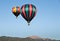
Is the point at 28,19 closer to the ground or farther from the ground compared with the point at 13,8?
closer to the ground

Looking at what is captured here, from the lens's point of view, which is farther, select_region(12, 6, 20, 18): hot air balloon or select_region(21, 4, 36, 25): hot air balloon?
select_region(12, 6, 20, 18): hot air balloon

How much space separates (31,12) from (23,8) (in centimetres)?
294

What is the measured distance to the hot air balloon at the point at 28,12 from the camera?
75312mm

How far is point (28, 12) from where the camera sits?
251 ft

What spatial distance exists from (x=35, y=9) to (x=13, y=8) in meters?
10.7

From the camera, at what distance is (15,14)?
267ft

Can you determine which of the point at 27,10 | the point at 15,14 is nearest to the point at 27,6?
the point at 27,10

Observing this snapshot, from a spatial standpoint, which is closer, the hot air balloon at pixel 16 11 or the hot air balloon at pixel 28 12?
the hot air balloon at pixel 28 12

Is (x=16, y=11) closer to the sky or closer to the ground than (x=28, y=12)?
closer to the sky

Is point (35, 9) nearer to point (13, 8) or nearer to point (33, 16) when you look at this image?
point (33, 16)

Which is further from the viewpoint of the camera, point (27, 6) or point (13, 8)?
point (13, 8)

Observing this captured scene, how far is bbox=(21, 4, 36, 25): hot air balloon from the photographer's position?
7531cm

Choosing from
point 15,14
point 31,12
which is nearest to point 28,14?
point 31,12

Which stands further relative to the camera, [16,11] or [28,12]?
[16,11]
